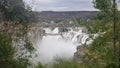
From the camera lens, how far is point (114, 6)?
55.4 feet

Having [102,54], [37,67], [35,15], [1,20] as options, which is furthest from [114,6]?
[37,67]

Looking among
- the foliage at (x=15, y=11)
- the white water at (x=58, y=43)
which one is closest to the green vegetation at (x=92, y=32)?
the foliage at (x=15, y=11)

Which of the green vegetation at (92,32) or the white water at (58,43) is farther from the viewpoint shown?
the white water at (58,43)

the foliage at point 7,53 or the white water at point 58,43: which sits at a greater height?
the foliage at point 7,53

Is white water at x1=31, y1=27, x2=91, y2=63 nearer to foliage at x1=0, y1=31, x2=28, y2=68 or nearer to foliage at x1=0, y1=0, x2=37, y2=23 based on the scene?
foliage at x1=0, y1=0, x2=37, y2=23

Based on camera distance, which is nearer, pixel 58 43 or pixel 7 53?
pixel 7 53

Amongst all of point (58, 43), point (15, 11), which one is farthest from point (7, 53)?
point (58, 43)

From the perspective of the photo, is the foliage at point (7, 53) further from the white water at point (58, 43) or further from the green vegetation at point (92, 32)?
the white water at point (58, 43)

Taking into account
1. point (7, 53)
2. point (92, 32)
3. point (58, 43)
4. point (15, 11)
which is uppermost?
point (15, 11)

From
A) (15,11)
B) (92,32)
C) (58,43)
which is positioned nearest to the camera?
(92,32)

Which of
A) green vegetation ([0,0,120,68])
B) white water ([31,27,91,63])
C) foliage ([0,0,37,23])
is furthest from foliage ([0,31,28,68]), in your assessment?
white water ([31,27,91,63])

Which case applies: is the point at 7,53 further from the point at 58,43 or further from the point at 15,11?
the point at 58,43

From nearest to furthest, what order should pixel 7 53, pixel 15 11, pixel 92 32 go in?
pixel 92 32 < pixel 7 53 < pixel 15 11

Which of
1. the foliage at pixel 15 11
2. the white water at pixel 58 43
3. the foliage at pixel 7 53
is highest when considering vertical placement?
the foliage at pixel 15 11
